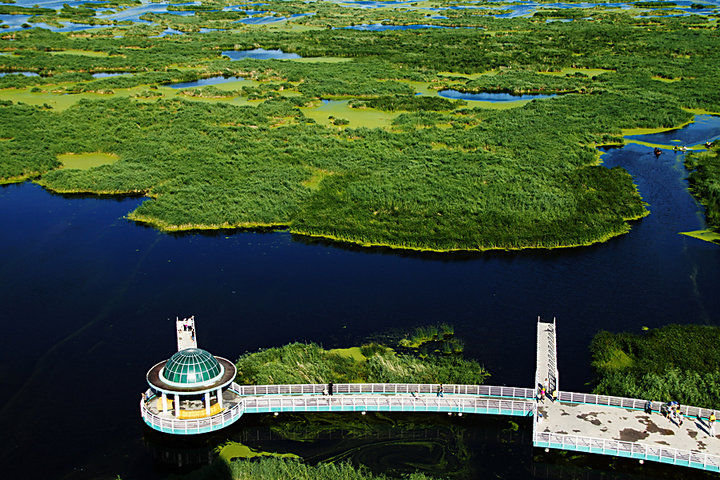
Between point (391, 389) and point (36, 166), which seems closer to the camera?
point (391, 389)

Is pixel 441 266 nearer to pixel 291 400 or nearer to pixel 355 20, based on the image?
pixel 291 400

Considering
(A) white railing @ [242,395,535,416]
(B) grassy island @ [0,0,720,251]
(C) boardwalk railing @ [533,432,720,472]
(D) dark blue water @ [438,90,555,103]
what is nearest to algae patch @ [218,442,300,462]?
(A) white railing @ [242,395,535,416]

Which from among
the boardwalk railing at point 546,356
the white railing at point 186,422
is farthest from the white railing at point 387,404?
the boardwalk railing at point 546,356

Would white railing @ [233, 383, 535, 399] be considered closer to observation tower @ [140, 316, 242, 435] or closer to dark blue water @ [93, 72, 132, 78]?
observation tower @ [140, 316, 242, 435]

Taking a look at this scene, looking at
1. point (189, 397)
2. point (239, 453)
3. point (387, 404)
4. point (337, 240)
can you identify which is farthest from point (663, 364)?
point (189, 397)

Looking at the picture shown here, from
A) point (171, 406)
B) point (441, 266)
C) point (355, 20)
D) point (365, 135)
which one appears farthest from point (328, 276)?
point (355, 20)

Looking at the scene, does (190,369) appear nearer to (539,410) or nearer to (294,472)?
(294,472)
